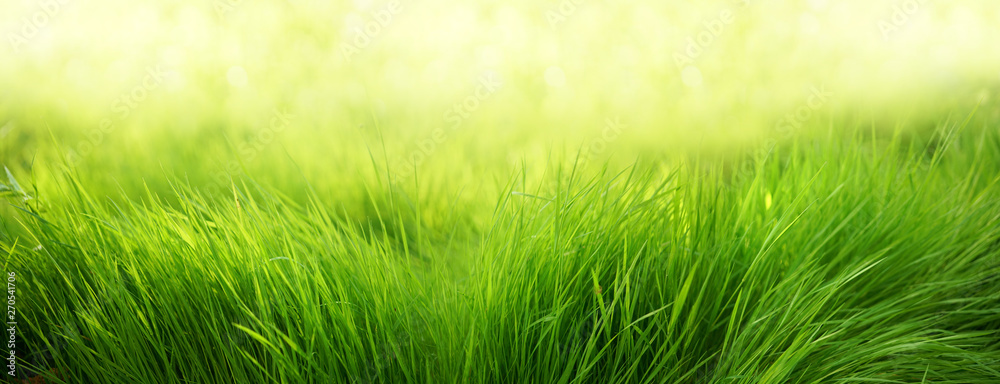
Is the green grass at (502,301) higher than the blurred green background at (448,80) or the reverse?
the reverse

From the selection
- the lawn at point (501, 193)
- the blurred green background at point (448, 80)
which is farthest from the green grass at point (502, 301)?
the blurred green background at point (448, 80)

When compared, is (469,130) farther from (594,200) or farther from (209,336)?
(209,336)

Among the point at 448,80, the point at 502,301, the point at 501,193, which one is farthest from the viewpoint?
the point at 448,80

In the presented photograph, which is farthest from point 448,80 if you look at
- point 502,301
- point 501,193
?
point 502,301

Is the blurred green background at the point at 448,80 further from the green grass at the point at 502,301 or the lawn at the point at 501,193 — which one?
the green grass at the point at 502,301

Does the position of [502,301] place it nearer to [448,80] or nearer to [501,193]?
[501,193]

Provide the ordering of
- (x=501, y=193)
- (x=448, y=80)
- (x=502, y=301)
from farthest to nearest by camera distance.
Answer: (x=448, y=80)
(x=501, y=193)
(x=502, y=301)

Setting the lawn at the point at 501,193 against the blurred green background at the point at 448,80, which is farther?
the blurred green background at the point at 448,80

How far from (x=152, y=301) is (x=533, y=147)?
147 centimetres

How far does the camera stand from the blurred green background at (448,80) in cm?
239

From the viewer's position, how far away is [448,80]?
276cm

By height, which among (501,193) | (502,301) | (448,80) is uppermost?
(448,80)

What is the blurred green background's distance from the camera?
2393mm

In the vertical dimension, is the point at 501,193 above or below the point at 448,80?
below
